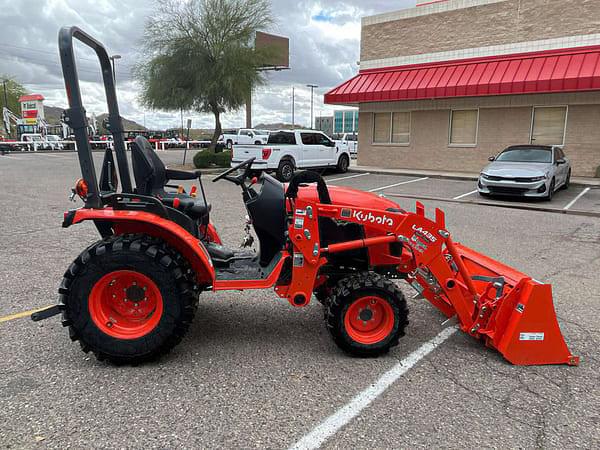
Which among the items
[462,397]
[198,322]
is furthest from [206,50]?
[462,397]

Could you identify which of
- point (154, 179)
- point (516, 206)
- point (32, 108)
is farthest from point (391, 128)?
point (32, 108)

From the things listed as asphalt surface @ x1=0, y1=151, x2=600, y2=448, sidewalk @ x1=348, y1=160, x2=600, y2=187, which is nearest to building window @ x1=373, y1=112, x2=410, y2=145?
sidewalk @ x1=348, y1=160, x2=600, y2=187

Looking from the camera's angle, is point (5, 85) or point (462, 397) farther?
point (5, 85)

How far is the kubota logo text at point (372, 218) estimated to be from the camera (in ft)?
11.0

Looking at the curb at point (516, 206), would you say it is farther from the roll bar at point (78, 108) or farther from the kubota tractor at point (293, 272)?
the roll bar at point (78, 108)

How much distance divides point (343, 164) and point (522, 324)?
1630 cm

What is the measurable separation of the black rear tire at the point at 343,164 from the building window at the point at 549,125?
7.08 meters

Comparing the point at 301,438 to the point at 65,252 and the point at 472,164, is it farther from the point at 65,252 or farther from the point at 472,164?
the point at 472,164

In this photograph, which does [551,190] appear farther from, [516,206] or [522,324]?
[522,324]

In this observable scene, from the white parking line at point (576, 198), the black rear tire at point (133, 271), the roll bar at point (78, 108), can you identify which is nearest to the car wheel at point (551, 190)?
the white parking line at point (576, 198)

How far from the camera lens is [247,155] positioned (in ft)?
55.6

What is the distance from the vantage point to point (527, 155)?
13.0 metres

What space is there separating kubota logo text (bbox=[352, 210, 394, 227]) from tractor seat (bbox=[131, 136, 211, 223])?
1.46 metres

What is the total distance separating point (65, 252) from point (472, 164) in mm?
15988
